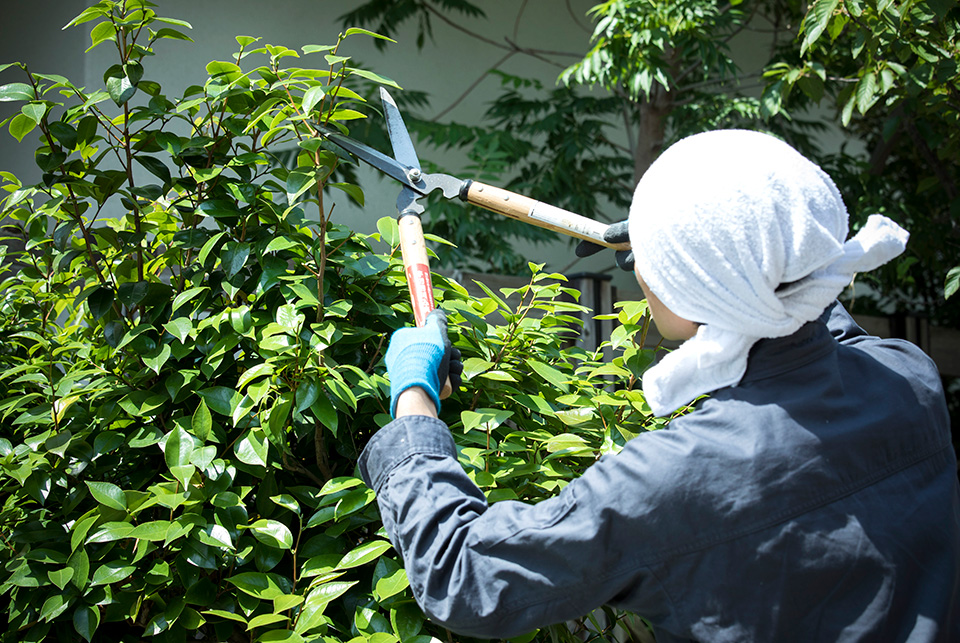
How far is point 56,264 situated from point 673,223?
4.11 feet

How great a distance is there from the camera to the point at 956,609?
0.91 meters

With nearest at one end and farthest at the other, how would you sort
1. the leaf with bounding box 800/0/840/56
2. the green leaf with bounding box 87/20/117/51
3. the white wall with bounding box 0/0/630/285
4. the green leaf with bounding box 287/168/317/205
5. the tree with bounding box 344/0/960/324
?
1. the green leaf with bounding box 287/168/317/205
2. the green leaf with bounding box 87/20/117/51
3. the leaf with bounding box 800/0/840/56
4. the tree with bounding box 344/0/960/324
5. the white wall with bounding box 0/0/630/285

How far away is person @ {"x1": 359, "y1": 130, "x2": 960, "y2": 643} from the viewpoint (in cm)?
85

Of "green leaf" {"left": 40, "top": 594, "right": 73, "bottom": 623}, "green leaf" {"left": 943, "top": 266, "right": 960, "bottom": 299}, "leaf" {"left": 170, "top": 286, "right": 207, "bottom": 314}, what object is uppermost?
"leaf" {"left": 170, "top": 286, "right": 207, "bottom": 314}

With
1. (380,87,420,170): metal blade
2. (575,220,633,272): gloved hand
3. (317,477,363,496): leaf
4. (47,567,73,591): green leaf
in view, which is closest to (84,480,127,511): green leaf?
(47,567,73,591): green leaf

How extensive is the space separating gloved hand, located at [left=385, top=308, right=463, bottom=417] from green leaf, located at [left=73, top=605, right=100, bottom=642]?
2.00ft

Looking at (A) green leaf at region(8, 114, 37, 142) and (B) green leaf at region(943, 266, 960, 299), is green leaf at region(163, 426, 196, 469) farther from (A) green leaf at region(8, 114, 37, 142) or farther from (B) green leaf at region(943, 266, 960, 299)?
(B) green leaf at region(943, 266, 960, 299)

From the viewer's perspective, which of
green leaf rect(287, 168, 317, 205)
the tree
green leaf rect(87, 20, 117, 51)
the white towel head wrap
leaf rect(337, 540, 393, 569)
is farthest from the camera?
the tree

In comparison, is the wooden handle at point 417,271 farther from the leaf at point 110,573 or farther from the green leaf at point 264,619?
the leaf at point 110,573

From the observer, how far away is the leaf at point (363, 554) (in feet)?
3.94

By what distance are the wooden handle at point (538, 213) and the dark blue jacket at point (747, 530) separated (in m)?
0.53

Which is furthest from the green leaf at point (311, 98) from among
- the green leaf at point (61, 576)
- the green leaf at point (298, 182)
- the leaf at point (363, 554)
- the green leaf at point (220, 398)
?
the green leaf at point (61, 576)

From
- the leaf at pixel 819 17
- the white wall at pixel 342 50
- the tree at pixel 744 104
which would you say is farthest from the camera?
the white wall at pixel 342 50

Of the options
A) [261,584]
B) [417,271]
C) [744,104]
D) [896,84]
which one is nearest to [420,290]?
[417,271]
